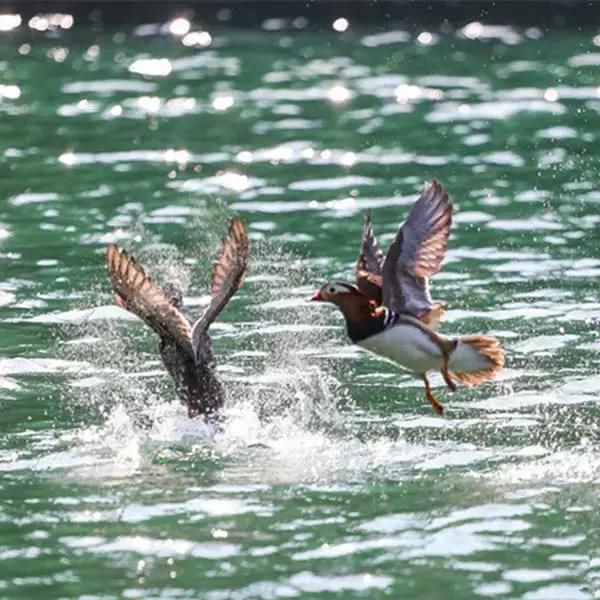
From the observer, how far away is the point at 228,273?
40.2 feet

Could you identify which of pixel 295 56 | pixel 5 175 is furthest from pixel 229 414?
pixel 295 56

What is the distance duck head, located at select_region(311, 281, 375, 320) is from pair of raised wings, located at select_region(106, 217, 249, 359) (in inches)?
19.4

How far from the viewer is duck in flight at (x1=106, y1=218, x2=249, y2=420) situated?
39.3 ft

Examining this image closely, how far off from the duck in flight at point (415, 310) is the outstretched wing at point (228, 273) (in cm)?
49

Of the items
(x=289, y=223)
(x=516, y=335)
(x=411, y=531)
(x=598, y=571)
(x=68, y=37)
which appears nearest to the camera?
(x=598, y=571)

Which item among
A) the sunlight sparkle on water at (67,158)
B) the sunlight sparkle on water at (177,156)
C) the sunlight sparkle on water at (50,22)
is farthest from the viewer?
the sunlight sparkle on water at (50,22)

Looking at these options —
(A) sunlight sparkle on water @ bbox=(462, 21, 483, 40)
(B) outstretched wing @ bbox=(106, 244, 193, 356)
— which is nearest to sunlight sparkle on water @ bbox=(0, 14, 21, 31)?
(A) sunlight sparkle on water @ bbox=(462, 21, 483, 40)

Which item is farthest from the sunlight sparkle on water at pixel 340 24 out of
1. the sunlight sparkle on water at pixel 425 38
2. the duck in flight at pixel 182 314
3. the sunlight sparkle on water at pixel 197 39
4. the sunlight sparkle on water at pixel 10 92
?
the duck in flight at pixel 182 314

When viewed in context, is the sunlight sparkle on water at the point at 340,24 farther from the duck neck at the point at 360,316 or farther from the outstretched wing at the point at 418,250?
the duck neck at the point at 360,316

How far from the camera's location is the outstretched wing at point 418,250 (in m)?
12.1

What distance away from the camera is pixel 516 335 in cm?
1494

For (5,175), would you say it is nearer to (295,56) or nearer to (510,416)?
(295,56)

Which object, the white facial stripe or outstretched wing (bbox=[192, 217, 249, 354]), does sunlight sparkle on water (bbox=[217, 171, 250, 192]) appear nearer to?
outstretched wing (bbox=[192, 217, 249, 354])

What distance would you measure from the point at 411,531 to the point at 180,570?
1259 mm
